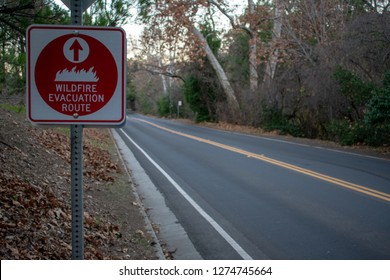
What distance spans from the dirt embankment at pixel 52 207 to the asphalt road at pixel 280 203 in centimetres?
96

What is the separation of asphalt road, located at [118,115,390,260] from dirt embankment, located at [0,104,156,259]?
96 centimetres

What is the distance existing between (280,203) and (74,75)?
6.80 m

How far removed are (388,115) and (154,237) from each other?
13908 millimetres

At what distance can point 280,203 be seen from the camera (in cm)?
891

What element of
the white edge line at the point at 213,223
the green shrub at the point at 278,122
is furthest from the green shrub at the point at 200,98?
the white edge line at the point at 213,223

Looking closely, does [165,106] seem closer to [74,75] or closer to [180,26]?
[180,26]

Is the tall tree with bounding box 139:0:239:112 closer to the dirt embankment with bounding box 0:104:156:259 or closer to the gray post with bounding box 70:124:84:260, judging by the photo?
the dirt embankment with bounding box 0:104:156:259

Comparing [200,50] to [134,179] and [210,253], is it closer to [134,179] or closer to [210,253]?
[134,179]

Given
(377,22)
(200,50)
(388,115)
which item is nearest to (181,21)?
(200,50)

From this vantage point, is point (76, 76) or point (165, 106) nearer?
point (76, 76)

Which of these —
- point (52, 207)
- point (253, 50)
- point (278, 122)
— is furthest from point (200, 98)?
point (52, 207)

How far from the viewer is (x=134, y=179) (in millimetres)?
12195

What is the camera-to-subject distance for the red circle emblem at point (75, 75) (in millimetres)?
2756

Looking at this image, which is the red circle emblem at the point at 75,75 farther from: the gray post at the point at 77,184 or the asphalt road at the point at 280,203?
the asphalt road at the point at 280,203
